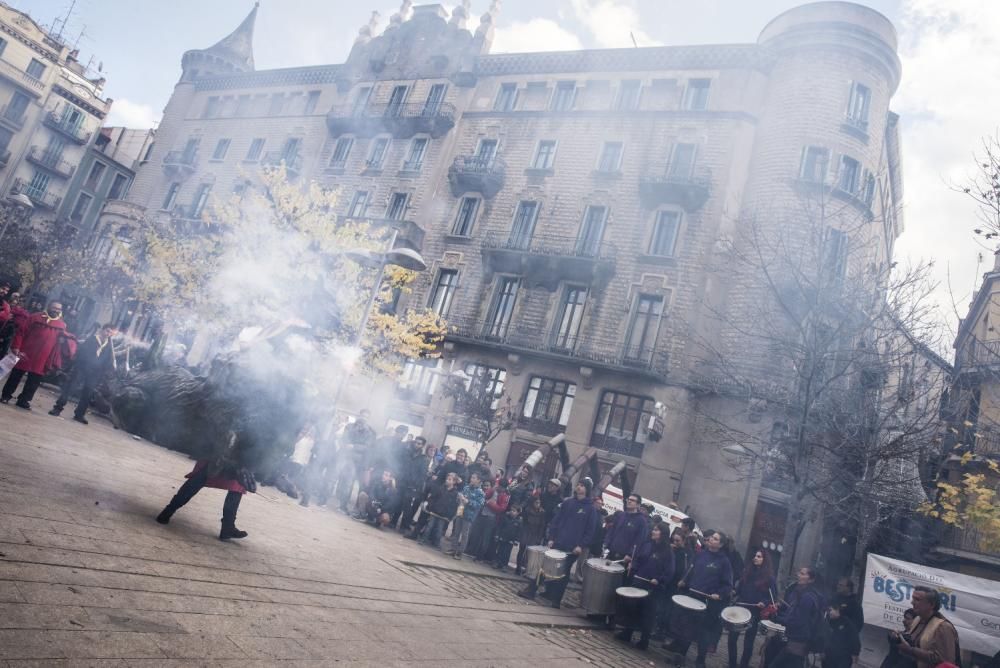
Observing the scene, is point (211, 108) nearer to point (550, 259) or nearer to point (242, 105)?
point (242, 105)

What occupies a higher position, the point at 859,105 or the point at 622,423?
the point at 859,105

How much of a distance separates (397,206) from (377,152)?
4.09 m

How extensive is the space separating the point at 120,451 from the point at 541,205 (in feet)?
68.2

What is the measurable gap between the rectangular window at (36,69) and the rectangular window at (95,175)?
22.0 feet

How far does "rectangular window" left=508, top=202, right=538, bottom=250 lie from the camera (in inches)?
1035

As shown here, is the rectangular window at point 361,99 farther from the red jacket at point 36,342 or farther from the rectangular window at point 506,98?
the red jacket at point 36,342

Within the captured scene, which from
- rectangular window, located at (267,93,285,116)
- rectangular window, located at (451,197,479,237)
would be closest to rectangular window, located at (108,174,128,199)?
rectangular window, located at (267,93,285,116)

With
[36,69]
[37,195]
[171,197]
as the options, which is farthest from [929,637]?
[36,69]

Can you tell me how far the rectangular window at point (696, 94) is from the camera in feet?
82.9

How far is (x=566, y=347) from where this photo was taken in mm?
23844

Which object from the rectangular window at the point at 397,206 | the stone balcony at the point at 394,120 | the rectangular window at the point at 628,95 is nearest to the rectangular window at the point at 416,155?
the stone balcony at the point at 394,120

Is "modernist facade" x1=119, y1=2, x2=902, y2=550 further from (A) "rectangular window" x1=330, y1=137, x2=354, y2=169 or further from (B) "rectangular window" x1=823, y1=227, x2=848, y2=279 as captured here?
(B) "rectangular window" x1=823, y1=227, x2=848, y2=279

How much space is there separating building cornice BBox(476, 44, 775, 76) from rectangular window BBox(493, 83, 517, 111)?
742mm

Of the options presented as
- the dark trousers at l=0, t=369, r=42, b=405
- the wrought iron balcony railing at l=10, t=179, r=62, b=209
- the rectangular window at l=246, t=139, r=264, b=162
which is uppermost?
the rectangular window at l=246, t=139, r=264, b=162
